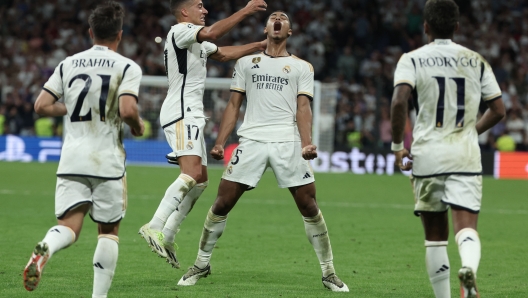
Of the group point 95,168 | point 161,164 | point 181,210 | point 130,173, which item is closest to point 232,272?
point 181,210

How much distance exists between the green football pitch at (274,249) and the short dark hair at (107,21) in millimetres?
2216

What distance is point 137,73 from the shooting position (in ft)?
18.5

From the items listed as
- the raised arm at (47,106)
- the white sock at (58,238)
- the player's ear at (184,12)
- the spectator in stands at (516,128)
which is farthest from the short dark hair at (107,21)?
the spectator in stands at (516,128)

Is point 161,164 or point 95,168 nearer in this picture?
point 95,168

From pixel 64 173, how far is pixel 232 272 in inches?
114

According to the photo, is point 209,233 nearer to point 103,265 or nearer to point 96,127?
point 103,265

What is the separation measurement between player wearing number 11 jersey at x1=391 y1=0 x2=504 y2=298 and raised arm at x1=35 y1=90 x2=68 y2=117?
2.31m

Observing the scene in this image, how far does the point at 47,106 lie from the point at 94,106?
335 millimetres

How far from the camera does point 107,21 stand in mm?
5633

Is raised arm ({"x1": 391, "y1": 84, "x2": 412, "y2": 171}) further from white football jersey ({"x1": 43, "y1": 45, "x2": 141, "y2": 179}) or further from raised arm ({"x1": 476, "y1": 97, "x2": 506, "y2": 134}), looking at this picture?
white football jersey ({"x1": 43, "y1": 45, "x2": 141, "y2": 179})

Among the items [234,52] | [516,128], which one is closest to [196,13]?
[234,52]

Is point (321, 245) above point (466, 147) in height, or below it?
below

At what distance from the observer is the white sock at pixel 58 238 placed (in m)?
5.48

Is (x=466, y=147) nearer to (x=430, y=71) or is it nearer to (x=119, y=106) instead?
(x=430, y=71)
